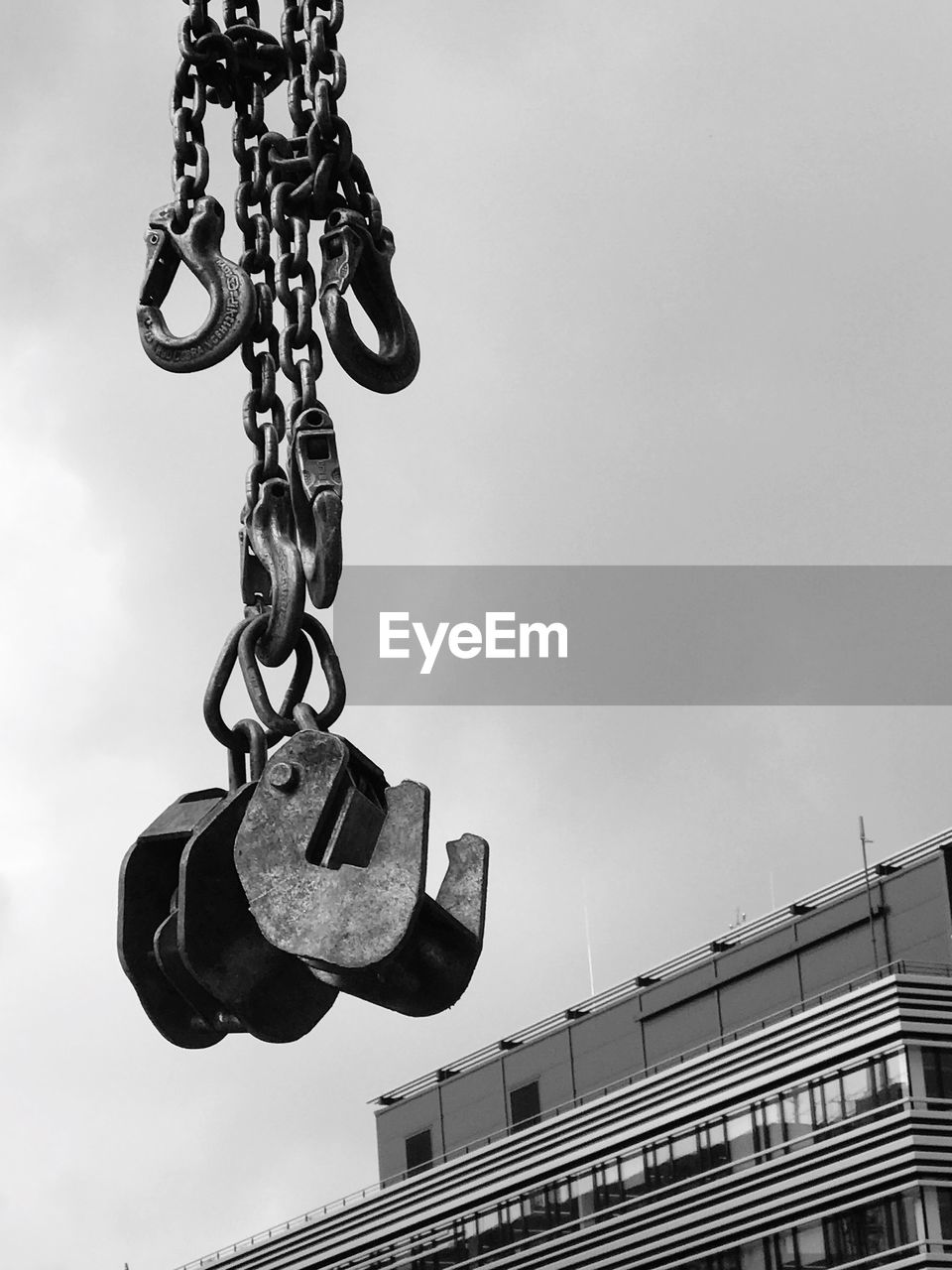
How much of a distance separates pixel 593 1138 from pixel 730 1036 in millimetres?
3671

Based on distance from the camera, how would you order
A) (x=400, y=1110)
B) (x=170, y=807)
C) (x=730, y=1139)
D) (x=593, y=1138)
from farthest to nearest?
(x=400, y=1110) < (x=593, y=1138) < (x=730, y=1139) < (x=170, y=807)

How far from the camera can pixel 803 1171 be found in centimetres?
4634

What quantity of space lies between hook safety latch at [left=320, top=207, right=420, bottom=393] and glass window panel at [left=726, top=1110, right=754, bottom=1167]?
142 feet

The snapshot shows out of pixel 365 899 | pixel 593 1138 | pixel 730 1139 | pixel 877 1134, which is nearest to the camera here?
pixel 365 899

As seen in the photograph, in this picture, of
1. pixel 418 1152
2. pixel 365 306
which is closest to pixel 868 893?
pixel 418 1152

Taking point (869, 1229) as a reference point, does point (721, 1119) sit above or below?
above

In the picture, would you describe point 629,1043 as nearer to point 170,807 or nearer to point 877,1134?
point 877,1134

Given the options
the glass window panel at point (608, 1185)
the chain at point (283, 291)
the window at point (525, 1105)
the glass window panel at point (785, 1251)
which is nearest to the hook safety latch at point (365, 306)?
the chain at point (283, 291)

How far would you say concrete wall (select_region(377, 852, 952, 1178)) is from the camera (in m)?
49.4

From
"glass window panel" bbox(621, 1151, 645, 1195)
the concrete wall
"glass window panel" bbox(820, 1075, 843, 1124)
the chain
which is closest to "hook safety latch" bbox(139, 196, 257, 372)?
the chain

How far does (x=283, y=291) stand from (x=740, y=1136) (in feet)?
145

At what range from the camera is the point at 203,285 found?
551 cm

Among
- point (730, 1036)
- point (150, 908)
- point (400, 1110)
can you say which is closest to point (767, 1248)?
point (730, 1036)

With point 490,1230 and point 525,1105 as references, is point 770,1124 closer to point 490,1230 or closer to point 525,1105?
point 490,1230
